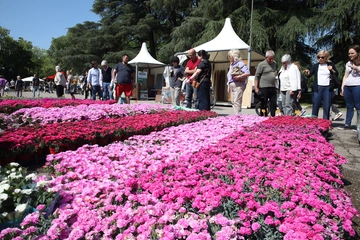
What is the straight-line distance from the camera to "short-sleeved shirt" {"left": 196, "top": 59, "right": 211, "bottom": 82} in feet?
23.2

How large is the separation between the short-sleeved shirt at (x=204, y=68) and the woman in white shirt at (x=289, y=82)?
1811mm

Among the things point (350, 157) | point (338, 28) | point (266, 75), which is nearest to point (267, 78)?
point (266, 75)

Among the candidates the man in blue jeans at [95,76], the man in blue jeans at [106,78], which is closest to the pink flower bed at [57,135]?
the man in blue jeans at [106,78]

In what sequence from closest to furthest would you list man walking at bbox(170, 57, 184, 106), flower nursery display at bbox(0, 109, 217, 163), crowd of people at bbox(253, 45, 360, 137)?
flower nursery display at bbox(0, 109, 217, 163), crowd of people at bbox(253, 45, 360, 137), man walking at bbox(170, 57, 184, 106)

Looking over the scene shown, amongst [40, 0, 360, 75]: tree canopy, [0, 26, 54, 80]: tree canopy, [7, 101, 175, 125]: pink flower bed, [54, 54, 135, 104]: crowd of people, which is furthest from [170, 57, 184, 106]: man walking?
[0, 26, 54, 80]: tree canopy

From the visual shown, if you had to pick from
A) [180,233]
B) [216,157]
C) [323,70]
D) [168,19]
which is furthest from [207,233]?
[168,19]

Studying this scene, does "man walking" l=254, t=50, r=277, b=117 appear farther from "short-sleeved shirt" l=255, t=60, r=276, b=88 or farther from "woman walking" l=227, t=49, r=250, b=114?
"woman walking" l=227, t=49, r=250, b=114

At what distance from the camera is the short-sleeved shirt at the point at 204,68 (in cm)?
708

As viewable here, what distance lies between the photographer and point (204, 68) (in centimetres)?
712

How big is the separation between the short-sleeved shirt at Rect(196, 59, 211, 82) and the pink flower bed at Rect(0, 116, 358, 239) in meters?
3.72

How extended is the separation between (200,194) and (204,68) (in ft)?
17.3

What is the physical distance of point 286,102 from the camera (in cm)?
740

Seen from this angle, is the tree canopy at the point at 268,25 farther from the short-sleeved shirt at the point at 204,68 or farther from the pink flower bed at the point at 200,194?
the pink flower bed at the point at 200,194

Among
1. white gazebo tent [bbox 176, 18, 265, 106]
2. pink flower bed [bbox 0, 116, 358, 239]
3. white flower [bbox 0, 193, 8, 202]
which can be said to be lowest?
pink flower bed [bbox 0, 116, 358, 239]
